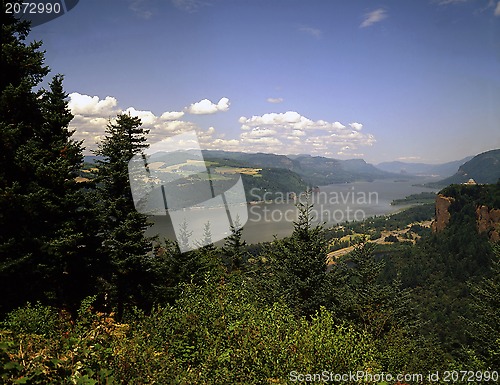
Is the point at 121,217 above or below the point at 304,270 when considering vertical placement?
above

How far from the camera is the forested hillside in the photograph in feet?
18.3

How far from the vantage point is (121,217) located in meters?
16.7

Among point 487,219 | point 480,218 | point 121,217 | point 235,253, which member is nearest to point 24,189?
point 121,217

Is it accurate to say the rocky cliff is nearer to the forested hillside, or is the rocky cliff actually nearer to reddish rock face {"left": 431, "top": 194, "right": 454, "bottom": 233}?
reddish rock face {"left": 431, "top": 194, "right": 454, "bottom": 233}

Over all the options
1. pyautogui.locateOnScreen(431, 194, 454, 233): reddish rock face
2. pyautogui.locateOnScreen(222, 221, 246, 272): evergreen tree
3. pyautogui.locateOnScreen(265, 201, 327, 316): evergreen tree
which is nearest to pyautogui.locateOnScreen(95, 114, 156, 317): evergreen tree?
pyautogui.locateOnScreen(265, 201, 327, 316): evergreen tree

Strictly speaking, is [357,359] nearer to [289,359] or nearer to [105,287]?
[289,359]

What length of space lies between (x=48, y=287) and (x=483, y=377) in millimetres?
13561

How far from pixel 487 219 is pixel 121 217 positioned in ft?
403

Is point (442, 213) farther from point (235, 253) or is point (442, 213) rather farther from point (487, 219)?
point (235, 253)

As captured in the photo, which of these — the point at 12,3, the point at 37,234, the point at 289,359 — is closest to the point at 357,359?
the point at 289,359

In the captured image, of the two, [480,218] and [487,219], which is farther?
[480,218]

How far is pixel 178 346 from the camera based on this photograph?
6.89 meters

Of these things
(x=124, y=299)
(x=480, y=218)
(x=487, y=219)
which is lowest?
(x=480, y=218)

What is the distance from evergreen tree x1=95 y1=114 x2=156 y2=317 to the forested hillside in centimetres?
7
